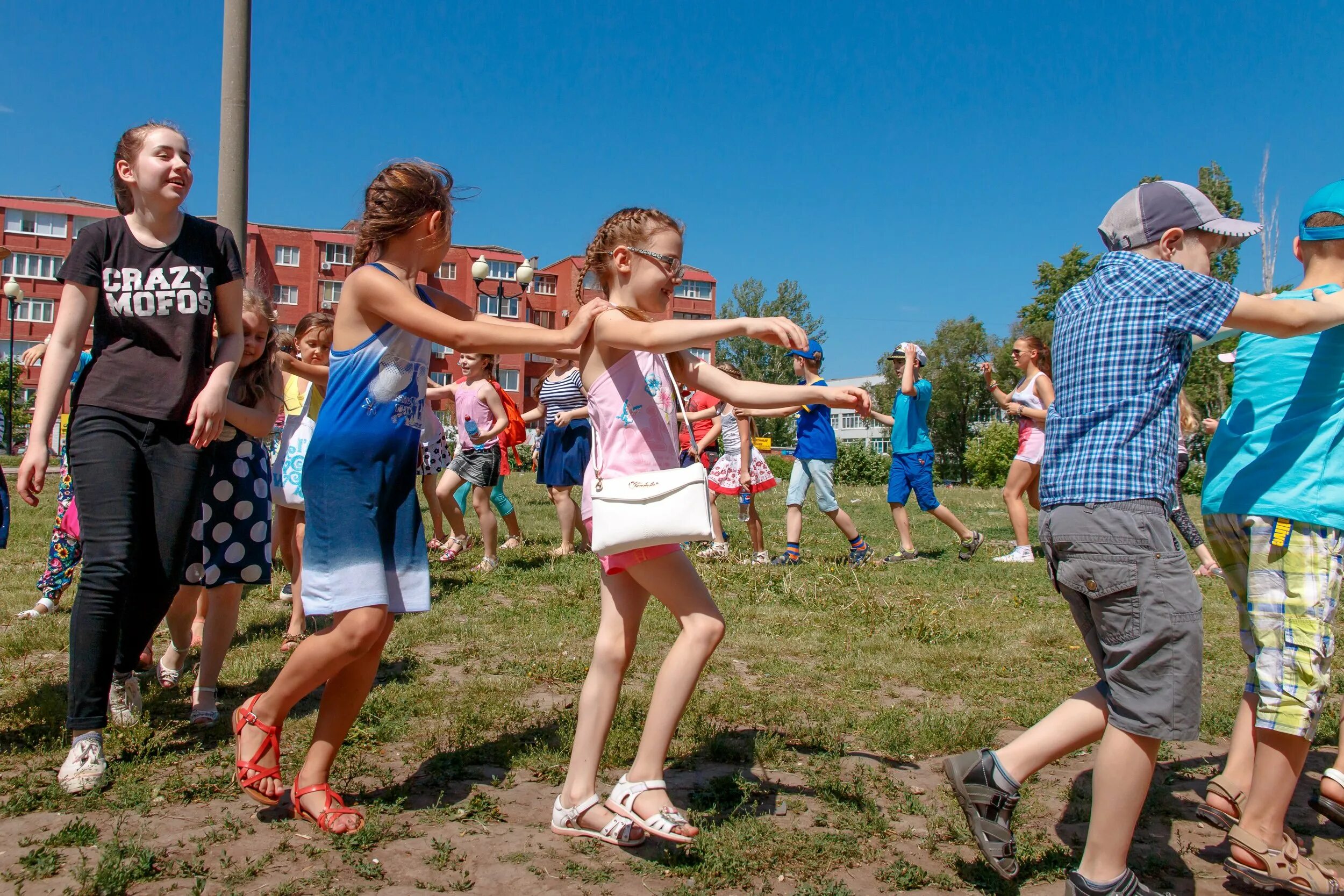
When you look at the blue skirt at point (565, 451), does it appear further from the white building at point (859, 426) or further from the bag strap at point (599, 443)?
the white building at point (859, 426)

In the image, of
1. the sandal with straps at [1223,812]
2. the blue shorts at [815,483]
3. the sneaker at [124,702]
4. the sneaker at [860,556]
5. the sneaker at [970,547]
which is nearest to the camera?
the sandal with straps at [1223,812]

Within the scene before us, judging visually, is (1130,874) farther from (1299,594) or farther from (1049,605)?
(1049,605)

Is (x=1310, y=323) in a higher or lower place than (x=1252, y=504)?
higher

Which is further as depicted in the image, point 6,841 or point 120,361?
point 120,361

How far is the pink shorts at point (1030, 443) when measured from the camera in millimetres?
8797

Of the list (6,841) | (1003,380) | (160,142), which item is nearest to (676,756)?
(6,841)

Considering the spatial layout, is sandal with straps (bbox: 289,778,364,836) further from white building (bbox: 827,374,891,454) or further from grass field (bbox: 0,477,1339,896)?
white building (bbox: 827,374,891,454)

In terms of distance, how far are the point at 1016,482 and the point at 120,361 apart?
7.54 meters

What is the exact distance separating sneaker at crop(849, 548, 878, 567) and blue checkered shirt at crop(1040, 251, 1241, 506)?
6202mm

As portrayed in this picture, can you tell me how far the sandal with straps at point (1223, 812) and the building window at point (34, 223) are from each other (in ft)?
280

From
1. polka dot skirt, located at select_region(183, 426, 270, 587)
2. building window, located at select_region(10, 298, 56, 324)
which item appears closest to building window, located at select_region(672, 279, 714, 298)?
building window, located at select_region(10, 298, 56, 324)

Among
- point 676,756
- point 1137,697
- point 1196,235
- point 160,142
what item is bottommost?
point 676,756

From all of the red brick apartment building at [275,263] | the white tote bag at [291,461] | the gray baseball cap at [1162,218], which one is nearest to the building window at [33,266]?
the red brick apartment building at [275,263]

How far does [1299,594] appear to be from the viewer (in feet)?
9.20
